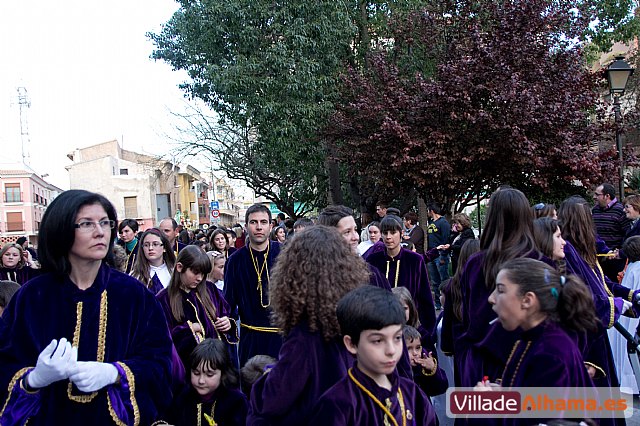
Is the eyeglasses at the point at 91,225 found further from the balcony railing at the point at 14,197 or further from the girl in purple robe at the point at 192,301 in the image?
the balcony railing at the point at 14,197

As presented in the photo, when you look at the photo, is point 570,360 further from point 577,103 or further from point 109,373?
point 577,103

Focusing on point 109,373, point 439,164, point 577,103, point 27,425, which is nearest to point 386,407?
point 109,373

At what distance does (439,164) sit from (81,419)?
1237 centimetres

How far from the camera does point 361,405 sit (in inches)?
110

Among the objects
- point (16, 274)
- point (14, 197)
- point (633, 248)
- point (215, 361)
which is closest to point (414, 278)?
point (215, 361)

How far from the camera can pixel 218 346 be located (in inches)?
195

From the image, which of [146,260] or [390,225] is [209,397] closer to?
[390,225]

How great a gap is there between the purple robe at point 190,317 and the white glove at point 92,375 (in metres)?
2.23

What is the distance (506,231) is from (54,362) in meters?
2.63

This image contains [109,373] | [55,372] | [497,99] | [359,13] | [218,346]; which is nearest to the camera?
[55,372]

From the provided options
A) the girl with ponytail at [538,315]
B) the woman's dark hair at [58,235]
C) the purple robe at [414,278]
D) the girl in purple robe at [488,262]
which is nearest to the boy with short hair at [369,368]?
the girl with ponytail at [538,315]

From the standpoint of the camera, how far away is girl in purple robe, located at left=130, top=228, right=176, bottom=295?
6875 millimetres

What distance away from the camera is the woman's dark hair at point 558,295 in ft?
10.1

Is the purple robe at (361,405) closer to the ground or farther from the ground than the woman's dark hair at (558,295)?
closer to the ground
